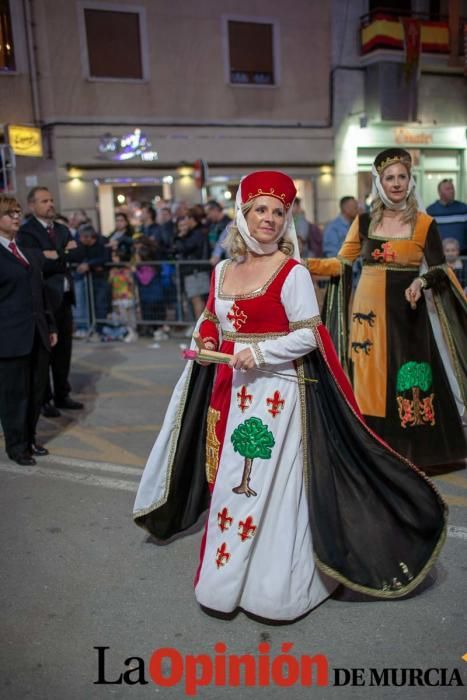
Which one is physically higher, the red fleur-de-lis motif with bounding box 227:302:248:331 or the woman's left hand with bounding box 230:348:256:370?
the red fleur-de-lis motif with bounding box 227:302:248:331

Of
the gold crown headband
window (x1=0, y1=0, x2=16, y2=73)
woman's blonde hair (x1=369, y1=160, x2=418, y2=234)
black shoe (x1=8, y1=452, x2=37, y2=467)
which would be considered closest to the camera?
the gold crown headband

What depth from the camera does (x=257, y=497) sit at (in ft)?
9.55

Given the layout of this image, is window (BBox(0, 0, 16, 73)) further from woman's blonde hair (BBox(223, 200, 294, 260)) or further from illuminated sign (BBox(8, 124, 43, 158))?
woman's blonde hair (BBox(223, 200, 294, 260))

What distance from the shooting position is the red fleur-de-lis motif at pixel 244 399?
2.99 m

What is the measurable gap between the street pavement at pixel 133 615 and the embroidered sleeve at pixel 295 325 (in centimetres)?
124

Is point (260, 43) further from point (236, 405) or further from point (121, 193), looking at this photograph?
point (236, 405)

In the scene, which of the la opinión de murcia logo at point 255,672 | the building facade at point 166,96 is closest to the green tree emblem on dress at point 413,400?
the la opinión de murcia logo at point 255,672

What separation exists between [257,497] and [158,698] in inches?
35.4

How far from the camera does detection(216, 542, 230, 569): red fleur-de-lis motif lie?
2928 millimetres

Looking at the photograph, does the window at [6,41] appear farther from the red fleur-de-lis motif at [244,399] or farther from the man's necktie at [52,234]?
the red fleur-de-lis motif at [244,399]

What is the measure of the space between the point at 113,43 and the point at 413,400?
14.7 metres

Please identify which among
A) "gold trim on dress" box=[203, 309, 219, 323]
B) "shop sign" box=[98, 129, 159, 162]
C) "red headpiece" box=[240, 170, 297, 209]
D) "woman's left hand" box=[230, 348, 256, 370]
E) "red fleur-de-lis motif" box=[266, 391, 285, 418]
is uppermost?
"shop sign" box=[98, 129, 159, 162]

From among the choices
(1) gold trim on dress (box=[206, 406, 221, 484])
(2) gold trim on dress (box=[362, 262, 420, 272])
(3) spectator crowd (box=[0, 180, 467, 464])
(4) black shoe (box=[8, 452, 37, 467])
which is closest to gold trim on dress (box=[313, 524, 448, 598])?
(1) gold trim on dress (box=[206, 406, 221, 484])

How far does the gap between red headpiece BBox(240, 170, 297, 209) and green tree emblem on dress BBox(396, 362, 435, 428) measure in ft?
7.01
